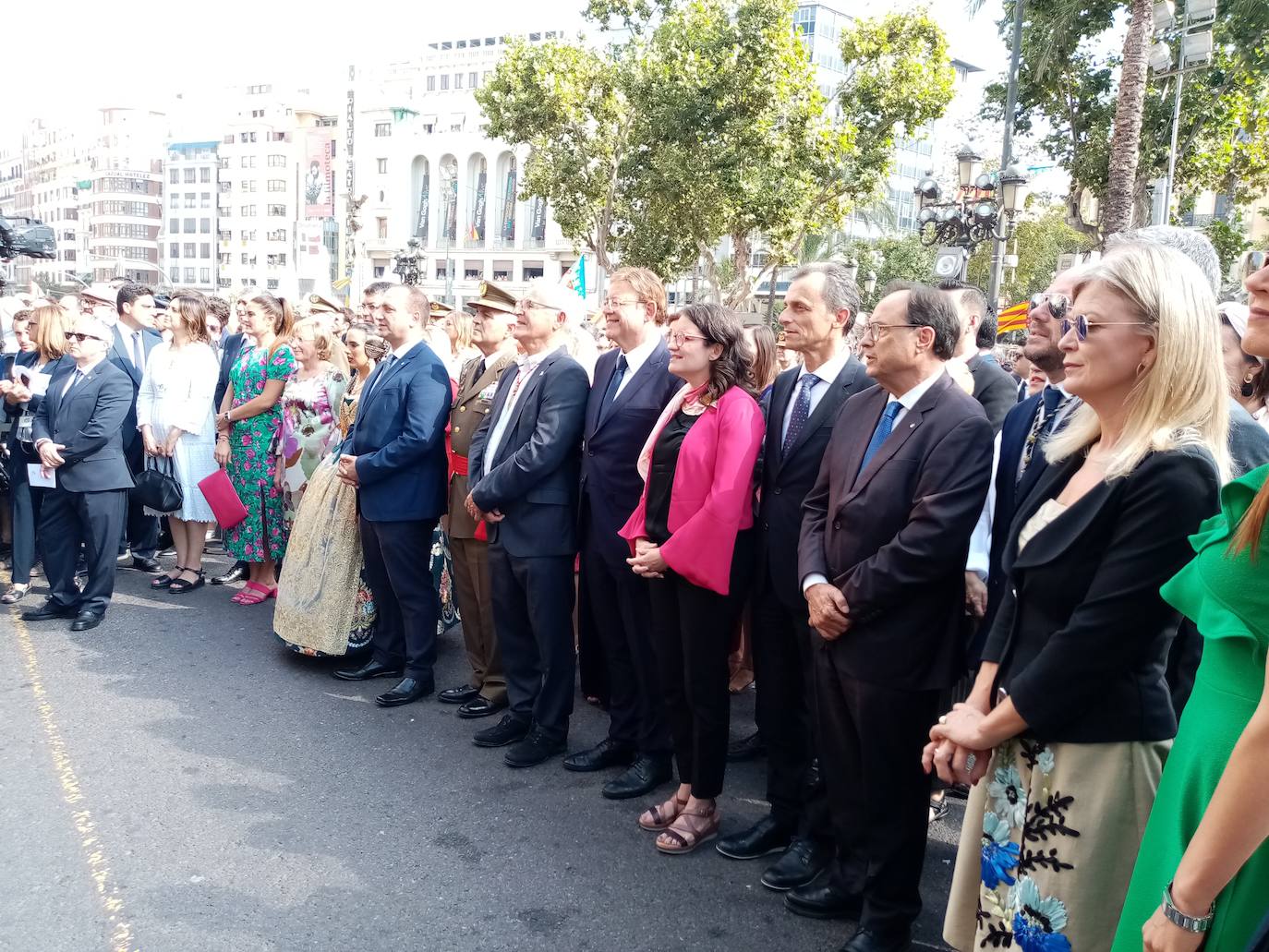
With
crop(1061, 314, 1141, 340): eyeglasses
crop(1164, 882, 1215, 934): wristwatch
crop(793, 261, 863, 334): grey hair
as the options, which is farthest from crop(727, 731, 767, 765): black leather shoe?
crop(1164, 882, 1215, 934): wristwatch

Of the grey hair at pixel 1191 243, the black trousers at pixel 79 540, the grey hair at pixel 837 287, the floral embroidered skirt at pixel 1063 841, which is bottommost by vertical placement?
the black trousers at pixel 79 540

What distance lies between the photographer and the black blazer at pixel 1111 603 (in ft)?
6.94

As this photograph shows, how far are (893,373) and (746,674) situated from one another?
10.2 feet

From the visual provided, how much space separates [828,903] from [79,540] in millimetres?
5650

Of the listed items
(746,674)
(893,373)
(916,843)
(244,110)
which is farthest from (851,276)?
(244,110)

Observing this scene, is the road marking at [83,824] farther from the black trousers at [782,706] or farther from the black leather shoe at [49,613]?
the black trousers at [782,706]

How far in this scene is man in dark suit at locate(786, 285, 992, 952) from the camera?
9.94 ft

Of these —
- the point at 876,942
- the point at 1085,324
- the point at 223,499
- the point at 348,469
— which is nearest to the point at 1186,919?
the point at 1085,324

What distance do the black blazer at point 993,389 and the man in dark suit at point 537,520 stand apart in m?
1.84

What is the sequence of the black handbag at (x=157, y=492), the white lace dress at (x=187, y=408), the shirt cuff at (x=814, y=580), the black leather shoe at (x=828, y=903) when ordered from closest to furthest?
the shirt cuff at (x=814, y=580), the black leather shoe at (x=828, y=903), the black handbag at (x=157, y=492), the white lace dress at (x=187, y=408)

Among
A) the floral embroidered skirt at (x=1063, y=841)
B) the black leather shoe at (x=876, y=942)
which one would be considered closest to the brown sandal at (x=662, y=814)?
the black leather shoe at (x=876, y=942)

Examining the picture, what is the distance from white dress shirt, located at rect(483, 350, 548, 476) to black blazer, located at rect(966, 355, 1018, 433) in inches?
79.8

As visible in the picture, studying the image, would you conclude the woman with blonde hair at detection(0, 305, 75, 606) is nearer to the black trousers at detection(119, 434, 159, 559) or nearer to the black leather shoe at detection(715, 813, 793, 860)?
the black trousers at detection(119, 434, 159, 559)

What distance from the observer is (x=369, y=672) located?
5852mm
